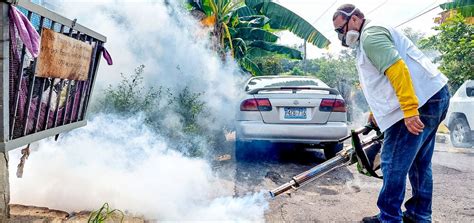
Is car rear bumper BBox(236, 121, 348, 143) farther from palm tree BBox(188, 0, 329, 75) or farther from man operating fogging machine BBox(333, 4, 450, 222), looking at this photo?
palm tree BBox(188, 0, 329, 75)

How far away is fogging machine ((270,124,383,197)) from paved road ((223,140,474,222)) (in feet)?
1.65

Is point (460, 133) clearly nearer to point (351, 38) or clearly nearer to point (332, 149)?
point (332, 149)

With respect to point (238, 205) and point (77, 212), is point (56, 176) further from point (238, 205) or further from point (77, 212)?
point (238, 205)

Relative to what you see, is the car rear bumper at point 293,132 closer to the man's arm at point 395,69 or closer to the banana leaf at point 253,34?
the man's arm at point 395,69

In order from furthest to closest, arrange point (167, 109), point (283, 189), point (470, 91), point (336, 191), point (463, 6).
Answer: point (463, 6)
point (470, 91)
point (167, 109)
point (336, 191)
point (283, 189)

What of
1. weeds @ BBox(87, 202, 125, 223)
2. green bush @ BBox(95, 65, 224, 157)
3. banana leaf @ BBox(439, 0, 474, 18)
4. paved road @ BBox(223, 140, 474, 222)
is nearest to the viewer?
weeds @ BBox(87, 202, 125, 223)

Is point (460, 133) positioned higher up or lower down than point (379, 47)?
lower down

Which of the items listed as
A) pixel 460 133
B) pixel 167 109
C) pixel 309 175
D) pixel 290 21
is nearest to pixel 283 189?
pixel 309 175

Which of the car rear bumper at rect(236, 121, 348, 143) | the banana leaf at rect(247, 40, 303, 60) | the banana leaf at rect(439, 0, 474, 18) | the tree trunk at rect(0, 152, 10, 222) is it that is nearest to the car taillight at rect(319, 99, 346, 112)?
the car rear bumper at rect(236, 121, 348, 143)

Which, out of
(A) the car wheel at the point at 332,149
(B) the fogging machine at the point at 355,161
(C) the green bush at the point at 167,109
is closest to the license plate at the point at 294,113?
(A) the car wheel at the point at 332,149

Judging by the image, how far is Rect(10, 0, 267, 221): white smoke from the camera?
3207 mm

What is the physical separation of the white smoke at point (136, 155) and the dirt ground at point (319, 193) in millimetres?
225

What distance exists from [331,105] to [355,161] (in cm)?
247

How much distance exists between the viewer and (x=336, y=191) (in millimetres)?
4328
